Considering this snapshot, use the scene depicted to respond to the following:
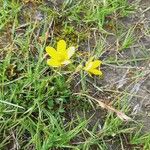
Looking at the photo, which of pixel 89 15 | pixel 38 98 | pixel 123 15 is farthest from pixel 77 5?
pixel 38 98

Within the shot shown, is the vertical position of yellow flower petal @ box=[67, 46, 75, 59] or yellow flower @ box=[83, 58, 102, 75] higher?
yellow flower petal @ box=[67, 46, 75, 59]

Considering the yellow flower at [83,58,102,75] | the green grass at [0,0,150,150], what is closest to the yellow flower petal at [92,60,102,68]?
the yellow flower at [83,58,102,75]

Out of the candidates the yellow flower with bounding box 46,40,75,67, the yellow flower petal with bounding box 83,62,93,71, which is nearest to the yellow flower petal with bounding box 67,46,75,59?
the yellow flower with bounding box 46,40,75,67

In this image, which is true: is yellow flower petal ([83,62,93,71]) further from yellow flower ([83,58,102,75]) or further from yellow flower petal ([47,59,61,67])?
yellow flower petal ([47,59,61,67])

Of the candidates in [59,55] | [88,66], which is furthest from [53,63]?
[88,66]

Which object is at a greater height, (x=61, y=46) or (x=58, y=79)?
(x=61, y=46)

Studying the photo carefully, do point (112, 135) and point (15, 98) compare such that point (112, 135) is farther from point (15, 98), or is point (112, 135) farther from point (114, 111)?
point (15, 98)

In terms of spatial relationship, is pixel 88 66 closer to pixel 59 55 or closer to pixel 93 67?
pixel 93 67
